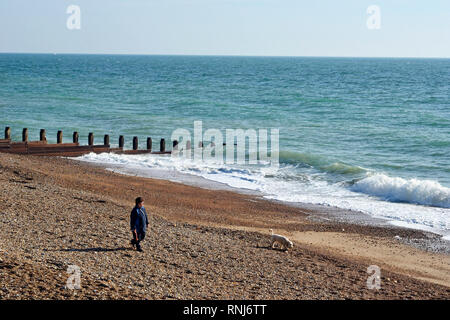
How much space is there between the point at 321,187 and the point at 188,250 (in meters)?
13.5

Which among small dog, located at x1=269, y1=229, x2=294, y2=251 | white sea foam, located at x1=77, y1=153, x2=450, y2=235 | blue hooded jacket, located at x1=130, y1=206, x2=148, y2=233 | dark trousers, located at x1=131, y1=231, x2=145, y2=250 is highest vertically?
blue hooded jacket, located at x1=130, y1=206, x2=148, y2=233

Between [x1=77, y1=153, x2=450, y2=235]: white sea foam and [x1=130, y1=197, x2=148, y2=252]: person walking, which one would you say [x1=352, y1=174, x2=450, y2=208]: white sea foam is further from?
[x1=130, y1=197, x2=148, y2=252]: person walking

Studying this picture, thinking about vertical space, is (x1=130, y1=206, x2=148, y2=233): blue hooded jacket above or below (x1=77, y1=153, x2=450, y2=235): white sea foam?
above

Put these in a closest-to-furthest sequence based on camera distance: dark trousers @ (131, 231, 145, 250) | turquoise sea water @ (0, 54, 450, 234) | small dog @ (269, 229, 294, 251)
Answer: dark trousers @ (131, 231, 145, 250) < small dog @ (269, 229, 294, 251) < turquoise sea water @ (0, 54, 450, 234)

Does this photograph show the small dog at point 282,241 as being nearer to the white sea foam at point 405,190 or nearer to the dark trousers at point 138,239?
the dark trousers at point 138,239

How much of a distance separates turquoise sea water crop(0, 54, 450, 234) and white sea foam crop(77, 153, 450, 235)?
5 cm

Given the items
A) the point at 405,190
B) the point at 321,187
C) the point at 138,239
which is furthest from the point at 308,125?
the point at 138,239

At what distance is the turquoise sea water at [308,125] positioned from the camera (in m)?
25.0

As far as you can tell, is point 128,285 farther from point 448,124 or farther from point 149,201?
point 448,124

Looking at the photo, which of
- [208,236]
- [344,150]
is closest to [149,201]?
[208,236]

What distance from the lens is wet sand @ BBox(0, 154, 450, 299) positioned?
1102 cm

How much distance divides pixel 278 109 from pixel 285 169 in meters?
26.6

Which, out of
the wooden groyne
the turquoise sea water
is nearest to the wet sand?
the turquoise sea water

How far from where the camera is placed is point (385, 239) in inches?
711
